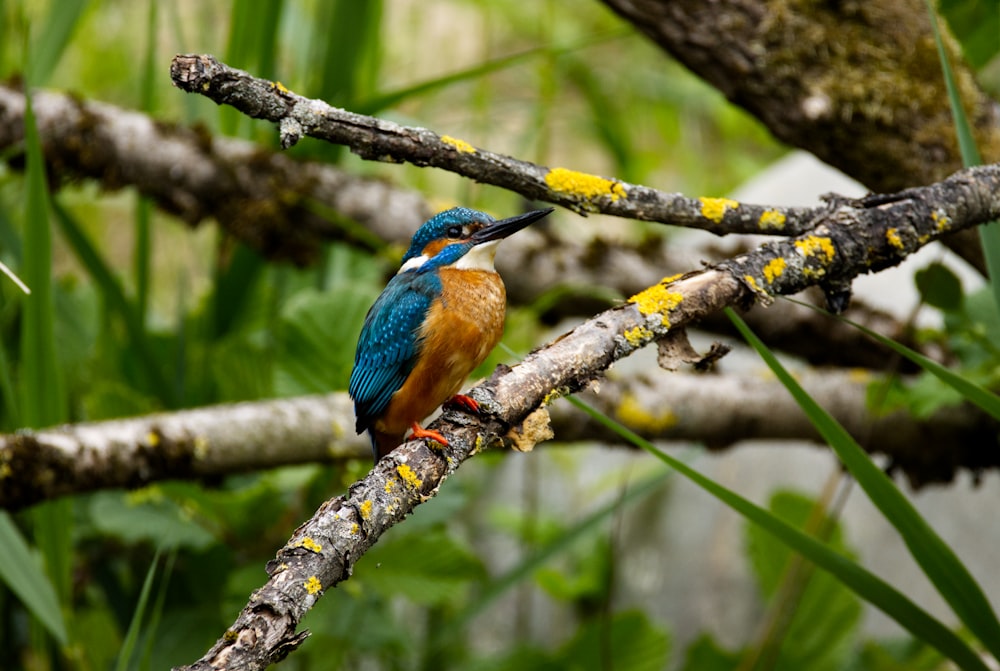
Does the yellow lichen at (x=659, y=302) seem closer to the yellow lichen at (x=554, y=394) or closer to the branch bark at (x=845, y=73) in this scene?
the yellow lichen at (x=554, y=394)

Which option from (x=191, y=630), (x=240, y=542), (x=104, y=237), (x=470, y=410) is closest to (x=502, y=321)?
(x=470, y=410)

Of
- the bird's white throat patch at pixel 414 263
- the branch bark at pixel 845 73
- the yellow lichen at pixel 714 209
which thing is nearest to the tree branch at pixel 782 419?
the branch bark at pixel 845 73

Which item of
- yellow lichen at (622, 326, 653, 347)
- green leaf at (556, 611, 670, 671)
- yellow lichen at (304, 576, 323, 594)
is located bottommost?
green leaf at (556, 611, 670, 671)

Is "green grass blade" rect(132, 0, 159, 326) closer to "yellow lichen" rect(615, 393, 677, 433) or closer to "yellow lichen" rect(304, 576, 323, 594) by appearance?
"yellow lichen" rect(615, 393, 677, 433)

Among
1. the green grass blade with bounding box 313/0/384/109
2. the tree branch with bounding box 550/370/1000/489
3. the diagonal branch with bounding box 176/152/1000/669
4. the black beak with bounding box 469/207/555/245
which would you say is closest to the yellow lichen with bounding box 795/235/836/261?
the diagonal branch with bounding box 176/152/1000/669

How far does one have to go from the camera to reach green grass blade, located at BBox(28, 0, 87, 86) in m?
2.04

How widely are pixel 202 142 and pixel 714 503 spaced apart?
2189mm

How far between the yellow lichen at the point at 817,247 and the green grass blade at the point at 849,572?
0.36 m

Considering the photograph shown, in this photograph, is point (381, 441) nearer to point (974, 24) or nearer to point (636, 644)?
point (636, 644)

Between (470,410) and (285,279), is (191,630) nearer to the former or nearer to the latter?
(285,279)

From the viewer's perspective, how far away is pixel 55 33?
2.06 metres

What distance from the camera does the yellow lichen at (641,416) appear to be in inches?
101

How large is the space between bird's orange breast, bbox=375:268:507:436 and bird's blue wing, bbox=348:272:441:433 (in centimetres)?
2

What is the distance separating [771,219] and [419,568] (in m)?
1.32
